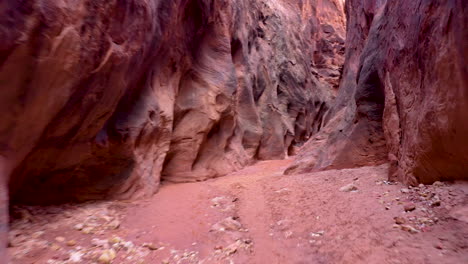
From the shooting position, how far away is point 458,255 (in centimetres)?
191

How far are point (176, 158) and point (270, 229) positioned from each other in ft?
14.2

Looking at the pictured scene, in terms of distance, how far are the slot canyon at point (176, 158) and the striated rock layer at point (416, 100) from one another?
0.02m

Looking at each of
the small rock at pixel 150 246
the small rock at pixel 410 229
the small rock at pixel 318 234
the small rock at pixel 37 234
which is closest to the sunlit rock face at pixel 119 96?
the small rock at pixel 37 234

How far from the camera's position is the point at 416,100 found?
147 inches

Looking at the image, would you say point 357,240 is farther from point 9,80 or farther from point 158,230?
point 9,80

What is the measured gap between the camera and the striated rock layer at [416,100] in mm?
2633

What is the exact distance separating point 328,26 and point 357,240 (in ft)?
84.4

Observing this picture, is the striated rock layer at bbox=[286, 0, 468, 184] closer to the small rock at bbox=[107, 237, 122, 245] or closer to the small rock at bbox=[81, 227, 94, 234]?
the small rock at bbox=[107, 237, 122, 245]

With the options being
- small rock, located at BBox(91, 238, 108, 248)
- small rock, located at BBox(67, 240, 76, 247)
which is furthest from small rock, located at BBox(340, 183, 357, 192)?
small rock, located at BBox(67, 240, 76, 247)

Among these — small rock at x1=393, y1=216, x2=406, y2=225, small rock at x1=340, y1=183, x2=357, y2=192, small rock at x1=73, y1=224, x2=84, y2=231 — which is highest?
small rock at x1=340, y1=183, x2=357, y2=192

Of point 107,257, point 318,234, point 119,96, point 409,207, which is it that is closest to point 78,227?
point 107,257

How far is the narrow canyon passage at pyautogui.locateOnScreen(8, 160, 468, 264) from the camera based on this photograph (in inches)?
91.9

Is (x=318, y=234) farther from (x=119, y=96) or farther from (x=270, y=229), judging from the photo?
(x=119, y=96)

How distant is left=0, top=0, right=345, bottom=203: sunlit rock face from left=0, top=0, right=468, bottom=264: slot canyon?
0.02 meters
